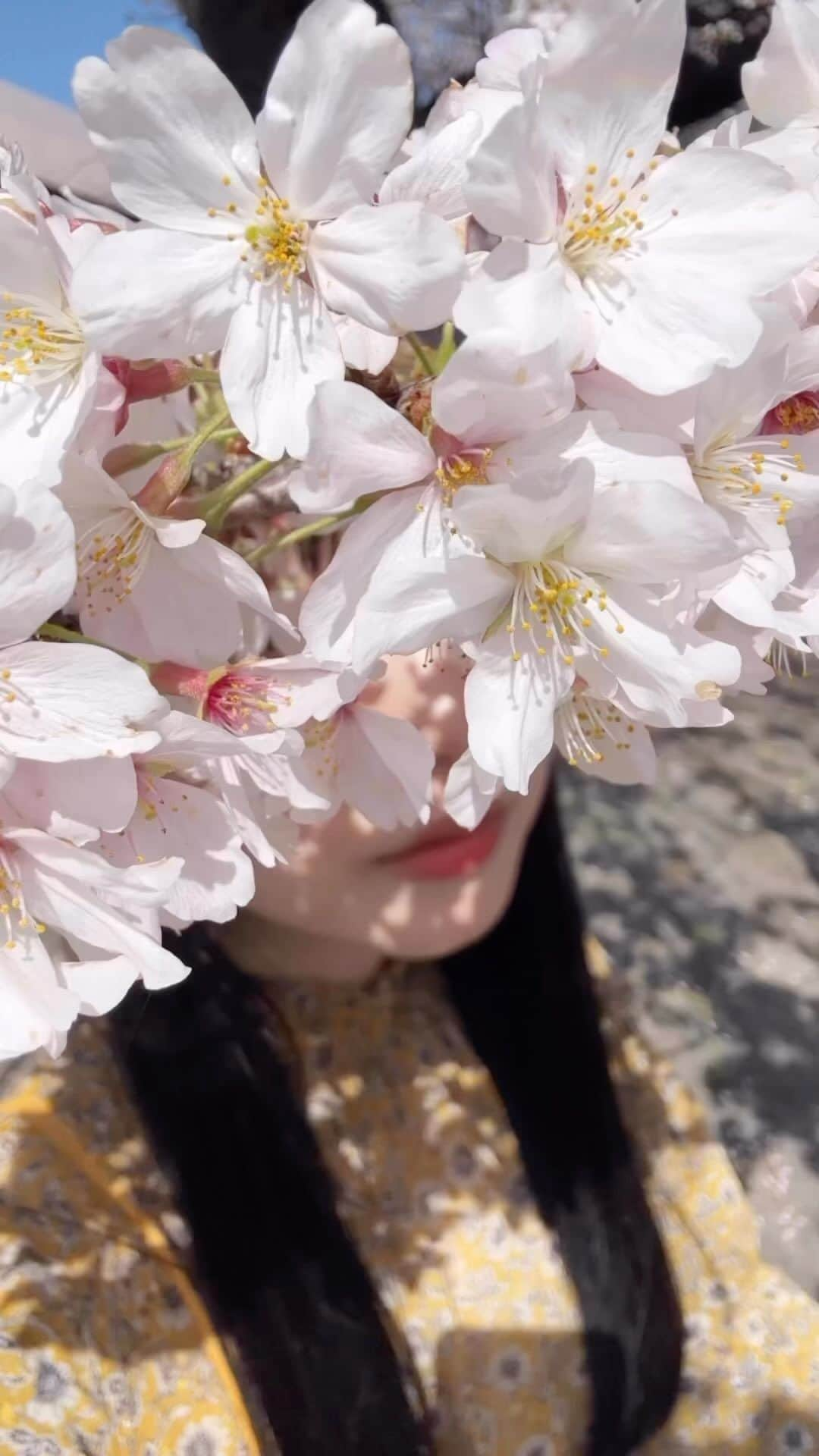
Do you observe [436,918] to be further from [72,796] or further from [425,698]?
[72,796]

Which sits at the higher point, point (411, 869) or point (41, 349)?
point (41, 349)

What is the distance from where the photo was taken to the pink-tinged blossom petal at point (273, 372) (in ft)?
1.08

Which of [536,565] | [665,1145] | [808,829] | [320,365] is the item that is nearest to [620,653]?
[536,565]

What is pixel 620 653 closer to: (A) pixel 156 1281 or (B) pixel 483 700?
(B) pixel 483 700

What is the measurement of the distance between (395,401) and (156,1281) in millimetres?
731

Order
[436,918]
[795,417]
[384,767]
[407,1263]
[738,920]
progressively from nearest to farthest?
1. [795,417]
2. [384,767]
3. [436,918]
4. [407,1263]
5. [738,920]

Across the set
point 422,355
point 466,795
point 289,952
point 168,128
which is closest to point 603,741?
point 466,795

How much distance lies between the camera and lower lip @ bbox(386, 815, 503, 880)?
82 cm

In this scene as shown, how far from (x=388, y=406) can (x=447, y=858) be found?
0.55 m

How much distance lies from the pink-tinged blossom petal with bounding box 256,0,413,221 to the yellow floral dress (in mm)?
730

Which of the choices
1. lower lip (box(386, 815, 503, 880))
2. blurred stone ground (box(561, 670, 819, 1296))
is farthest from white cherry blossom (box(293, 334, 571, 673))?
blurred stone ground (box(561, 670, 819, 1296))

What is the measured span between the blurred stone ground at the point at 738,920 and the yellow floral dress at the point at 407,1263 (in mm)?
363

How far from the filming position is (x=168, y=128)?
323 mm

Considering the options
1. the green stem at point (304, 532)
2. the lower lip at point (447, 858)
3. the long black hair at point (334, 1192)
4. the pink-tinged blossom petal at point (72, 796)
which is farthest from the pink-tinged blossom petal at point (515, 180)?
the long black hair at point (334, 1192)
